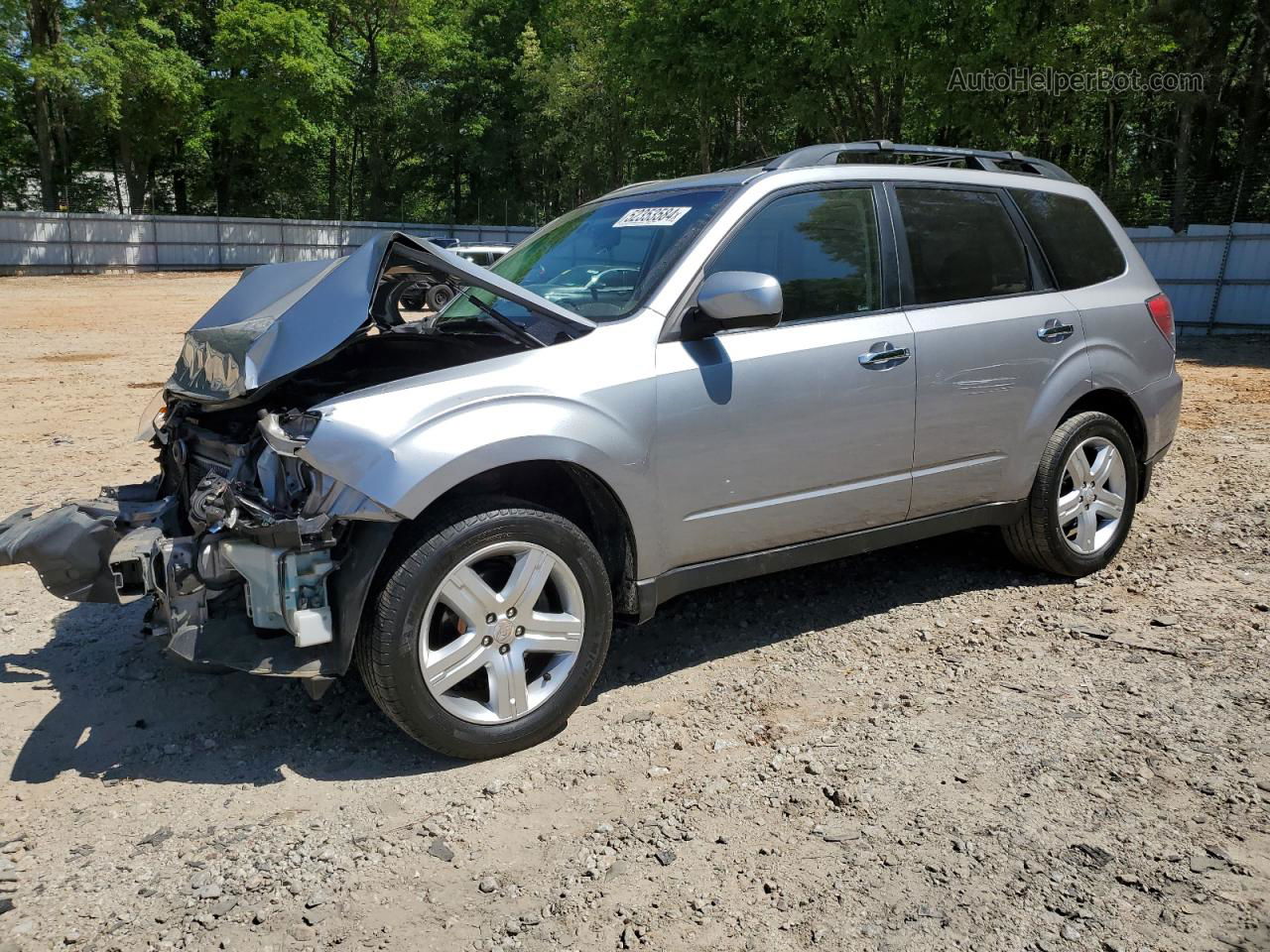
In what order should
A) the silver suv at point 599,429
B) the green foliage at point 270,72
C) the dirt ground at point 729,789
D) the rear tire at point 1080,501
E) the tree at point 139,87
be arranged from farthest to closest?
the green foliage at point 270,72
the tree at point 139,87
the rear tire at point 1080,501
the silver suv at point 599,429
the dirt ground at point 729,789

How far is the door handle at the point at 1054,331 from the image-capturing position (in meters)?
4.64

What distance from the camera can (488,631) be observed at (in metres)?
3.33

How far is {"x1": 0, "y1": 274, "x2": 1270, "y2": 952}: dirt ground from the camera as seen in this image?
2.62m

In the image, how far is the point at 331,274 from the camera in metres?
3.59

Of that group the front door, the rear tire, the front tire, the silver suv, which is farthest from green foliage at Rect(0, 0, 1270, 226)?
the front tire

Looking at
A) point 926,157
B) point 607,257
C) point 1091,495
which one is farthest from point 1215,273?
point 607,257

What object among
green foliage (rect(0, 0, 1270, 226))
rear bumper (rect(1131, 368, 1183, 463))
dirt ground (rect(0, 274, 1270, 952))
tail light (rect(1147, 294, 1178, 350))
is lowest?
dirt ground (rect(0, 274, 1270, 952))

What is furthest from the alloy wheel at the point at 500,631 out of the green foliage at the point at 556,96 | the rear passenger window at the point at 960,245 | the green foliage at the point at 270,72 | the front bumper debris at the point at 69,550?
the green foliage at the point at 270,72

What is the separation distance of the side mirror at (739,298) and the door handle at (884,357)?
1.81ft

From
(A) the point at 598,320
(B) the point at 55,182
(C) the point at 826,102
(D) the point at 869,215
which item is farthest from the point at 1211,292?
(B) the point at 55,182

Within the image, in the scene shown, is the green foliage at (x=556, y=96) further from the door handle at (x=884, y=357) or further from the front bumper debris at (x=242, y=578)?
the front bumper debris at (x=242, y=578)

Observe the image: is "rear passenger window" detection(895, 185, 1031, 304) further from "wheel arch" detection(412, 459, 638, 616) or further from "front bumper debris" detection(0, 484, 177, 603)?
"front bumper debris" detection(0, 484, 177, 603)

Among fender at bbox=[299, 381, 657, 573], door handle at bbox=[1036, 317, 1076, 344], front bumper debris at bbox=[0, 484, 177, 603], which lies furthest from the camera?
door handle at bbox=[1036, 317, 1076, 344]

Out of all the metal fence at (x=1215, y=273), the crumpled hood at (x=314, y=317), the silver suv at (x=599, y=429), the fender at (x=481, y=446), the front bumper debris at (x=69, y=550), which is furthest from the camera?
the metal fence at (x=1215, y=273)
